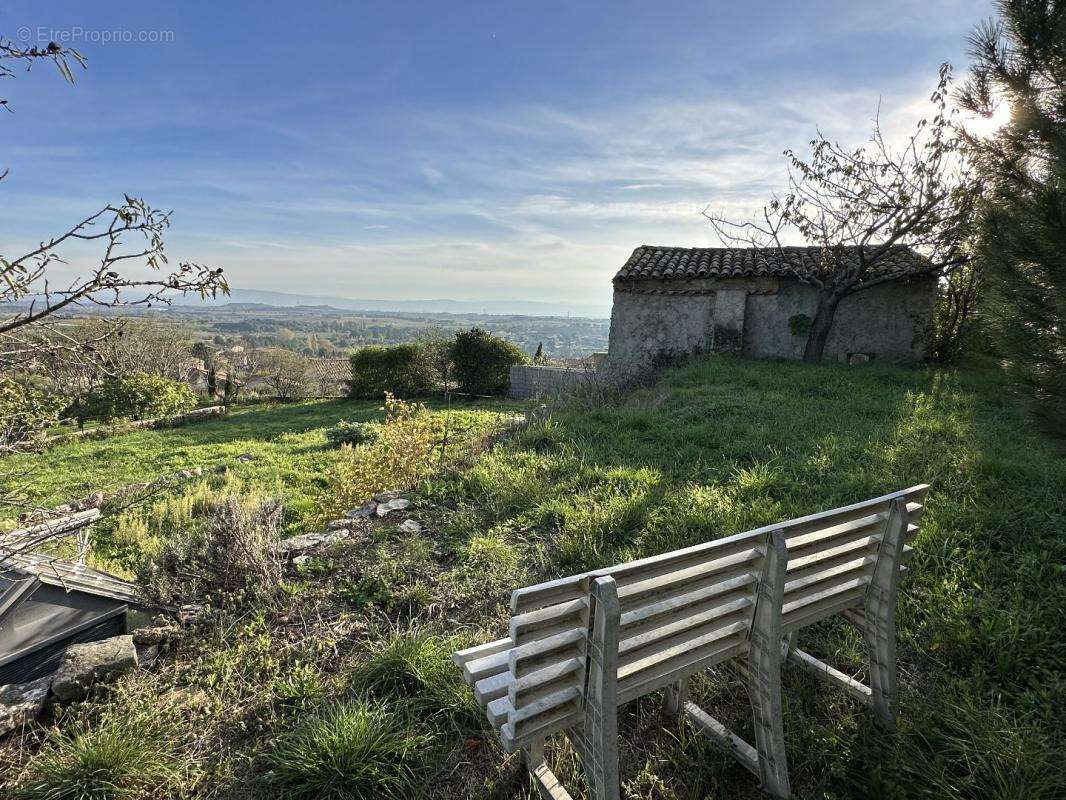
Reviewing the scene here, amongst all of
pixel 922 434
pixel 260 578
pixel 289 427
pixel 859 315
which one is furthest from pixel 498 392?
pixel 260 578

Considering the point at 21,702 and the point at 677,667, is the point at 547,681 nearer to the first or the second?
the point at 677,667

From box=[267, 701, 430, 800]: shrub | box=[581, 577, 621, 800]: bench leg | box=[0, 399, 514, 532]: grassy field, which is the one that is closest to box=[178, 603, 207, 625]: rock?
box=[267, 701, 430, 800]: shrub

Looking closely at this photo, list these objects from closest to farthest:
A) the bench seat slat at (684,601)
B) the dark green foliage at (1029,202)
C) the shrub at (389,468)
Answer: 1. the bench seat slat at (684,601)
2. the dark green foliage at (1029,202)
3. the shrub at (389,468)

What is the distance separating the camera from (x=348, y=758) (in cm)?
210

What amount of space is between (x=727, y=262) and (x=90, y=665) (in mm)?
15252

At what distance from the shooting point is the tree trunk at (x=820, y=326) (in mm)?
12805

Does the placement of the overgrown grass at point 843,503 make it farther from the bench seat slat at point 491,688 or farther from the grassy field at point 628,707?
the bench seat slat at point 491,688

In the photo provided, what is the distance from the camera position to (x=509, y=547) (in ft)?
13.1

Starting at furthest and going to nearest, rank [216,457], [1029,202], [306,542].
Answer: [216,457] → [306,542] → [1029,202]

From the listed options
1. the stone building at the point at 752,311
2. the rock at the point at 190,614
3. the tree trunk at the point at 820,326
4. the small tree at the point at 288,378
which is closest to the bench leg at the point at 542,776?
the rock at the point at 190,614

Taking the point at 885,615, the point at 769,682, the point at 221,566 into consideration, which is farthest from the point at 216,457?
the point at 885,615

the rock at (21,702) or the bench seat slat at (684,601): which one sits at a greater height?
the bench seat slat at (684,601)

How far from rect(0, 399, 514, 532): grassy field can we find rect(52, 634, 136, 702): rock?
114 inches

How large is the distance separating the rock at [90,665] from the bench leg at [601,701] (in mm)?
Answer: 2532
